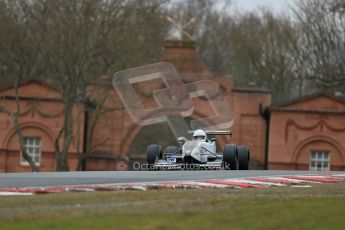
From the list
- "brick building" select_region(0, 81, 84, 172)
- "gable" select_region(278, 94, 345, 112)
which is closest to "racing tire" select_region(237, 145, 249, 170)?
"brick building" select_region(0, 81, 84, 172)

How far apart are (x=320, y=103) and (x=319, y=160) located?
3538 mm

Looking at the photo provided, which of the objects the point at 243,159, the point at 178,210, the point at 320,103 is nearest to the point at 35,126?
the point at 320,103

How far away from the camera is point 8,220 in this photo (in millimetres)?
17469

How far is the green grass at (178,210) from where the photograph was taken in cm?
1686

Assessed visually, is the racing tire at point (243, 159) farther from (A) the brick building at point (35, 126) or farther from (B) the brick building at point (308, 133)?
(A) the brick building at point (35, 126)

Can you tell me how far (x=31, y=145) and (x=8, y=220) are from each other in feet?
161

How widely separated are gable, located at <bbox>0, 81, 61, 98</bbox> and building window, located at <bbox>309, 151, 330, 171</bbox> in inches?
639

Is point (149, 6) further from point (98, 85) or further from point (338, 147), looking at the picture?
point (338, 147)

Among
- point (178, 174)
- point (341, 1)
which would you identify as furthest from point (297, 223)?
point (341, 1)

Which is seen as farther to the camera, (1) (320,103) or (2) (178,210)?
(1) (320,103)

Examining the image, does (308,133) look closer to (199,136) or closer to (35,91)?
(35,91)

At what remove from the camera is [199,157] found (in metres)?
32.9

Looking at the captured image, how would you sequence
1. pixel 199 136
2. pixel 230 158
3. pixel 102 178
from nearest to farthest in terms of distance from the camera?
1. pixel 102 178
2. pixel 230 158
3. pixel 199 136

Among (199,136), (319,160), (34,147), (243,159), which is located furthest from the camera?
(34,147)
